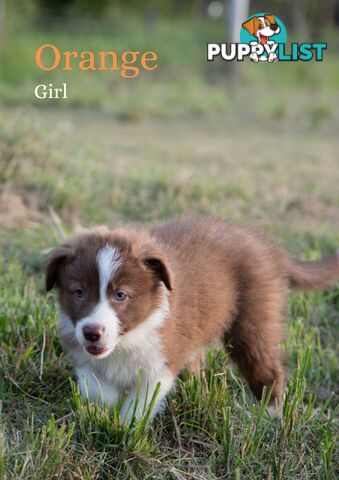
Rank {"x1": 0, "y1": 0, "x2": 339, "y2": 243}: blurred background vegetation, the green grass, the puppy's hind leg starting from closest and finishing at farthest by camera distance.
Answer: the green grass, the puppy's hind leg, {"x1": 0, "y1": 0, "x2": 339, "y2": 243}: blurred background vegetation

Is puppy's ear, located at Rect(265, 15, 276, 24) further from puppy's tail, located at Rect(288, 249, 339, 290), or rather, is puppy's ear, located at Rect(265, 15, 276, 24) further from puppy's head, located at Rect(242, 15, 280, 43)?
puppy's tail, located at Rect(288, 249, 339, 290)

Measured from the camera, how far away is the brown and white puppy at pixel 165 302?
11.7ft

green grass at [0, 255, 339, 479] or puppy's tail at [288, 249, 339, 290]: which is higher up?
puppy's tail at [288, 249, 339, 290]

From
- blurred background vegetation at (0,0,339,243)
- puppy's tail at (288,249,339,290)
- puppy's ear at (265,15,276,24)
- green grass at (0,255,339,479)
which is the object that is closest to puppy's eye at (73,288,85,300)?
green grass at (0,255,339,479)

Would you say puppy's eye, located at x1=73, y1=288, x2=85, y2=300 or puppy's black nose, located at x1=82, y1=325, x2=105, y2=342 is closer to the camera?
puppy's black nose, located at x1=82, y1=325, x2=105, y2=342

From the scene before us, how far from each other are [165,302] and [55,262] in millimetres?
553

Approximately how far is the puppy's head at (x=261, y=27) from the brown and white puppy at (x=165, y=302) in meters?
5.43

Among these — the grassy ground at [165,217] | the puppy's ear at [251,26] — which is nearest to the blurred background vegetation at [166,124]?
the grassy ground at [165,217]

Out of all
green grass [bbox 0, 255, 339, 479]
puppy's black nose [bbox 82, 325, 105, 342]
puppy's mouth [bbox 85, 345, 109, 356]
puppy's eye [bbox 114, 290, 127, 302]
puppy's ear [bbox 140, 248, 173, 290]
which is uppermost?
puppy's ear [bbox 140, 248, 173, 290]

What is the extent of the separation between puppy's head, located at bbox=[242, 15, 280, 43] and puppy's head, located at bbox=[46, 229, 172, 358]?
6225mm

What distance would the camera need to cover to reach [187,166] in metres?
9.33

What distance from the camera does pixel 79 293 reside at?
3586 mm

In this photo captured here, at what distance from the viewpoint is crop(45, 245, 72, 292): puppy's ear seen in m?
3.67

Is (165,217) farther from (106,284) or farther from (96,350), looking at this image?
(96,350)
